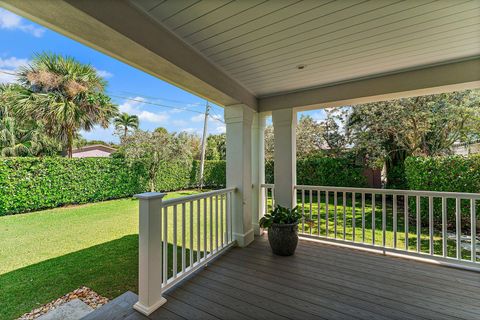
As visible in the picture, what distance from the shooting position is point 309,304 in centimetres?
185

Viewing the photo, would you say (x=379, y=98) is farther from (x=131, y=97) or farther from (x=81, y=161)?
(x=131, y=97)

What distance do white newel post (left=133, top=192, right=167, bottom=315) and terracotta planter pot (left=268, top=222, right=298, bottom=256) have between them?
159cm

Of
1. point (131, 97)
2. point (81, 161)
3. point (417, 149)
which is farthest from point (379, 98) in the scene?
point (131, 97)

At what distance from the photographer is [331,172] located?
7.45m

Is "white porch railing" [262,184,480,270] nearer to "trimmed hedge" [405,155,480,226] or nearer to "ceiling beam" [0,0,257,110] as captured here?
"trimmed hedge" [405,155,480,226]

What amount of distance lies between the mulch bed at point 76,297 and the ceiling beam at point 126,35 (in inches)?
93.1

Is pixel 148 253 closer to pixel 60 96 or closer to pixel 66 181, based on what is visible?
pixel 66 181

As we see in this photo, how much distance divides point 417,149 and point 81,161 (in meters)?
10.6

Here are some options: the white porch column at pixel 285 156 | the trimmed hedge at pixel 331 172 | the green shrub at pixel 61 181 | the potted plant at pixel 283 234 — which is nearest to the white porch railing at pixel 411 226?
the white porch column at pixel 285 156

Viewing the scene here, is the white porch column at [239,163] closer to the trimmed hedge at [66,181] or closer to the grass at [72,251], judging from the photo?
the grass at [72,251]

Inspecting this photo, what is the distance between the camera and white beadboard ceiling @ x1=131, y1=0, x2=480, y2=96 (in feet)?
5.02

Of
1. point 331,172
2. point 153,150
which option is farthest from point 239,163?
point 153,150

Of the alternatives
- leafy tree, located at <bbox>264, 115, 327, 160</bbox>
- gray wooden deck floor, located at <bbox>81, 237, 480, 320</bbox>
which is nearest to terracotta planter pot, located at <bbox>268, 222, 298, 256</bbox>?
gray wooden deck floor, located at <bbox>81, 237, 480, 320</bbox>

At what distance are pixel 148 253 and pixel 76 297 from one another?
1.24m
